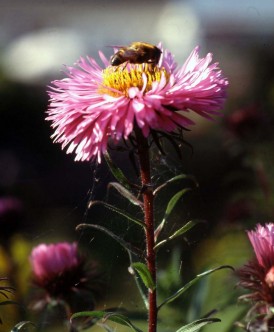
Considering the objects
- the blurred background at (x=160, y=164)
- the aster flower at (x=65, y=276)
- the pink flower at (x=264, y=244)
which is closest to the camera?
the pink flower at (x=264, y=244)

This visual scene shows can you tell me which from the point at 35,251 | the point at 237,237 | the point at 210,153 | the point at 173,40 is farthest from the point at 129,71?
the point at 173,40

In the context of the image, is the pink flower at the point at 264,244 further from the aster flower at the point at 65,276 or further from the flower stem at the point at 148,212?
the aster flower at the point at 65,276

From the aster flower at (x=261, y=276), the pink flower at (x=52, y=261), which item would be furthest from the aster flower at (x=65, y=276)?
the aster flower at (x=261, y=276)

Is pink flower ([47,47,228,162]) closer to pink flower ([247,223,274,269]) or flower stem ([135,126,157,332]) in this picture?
flower stem ([135,126,157,332])

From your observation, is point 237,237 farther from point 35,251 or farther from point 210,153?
point 210,153

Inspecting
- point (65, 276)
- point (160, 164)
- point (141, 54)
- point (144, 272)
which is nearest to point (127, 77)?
point (141, 54)

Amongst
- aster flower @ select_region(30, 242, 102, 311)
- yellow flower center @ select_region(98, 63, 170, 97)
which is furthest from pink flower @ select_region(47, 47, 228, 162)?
aster flower @ select_region(30, 242, 102, 311)

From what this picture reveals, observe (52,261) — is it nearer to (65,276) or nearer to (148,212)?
(65,276)
